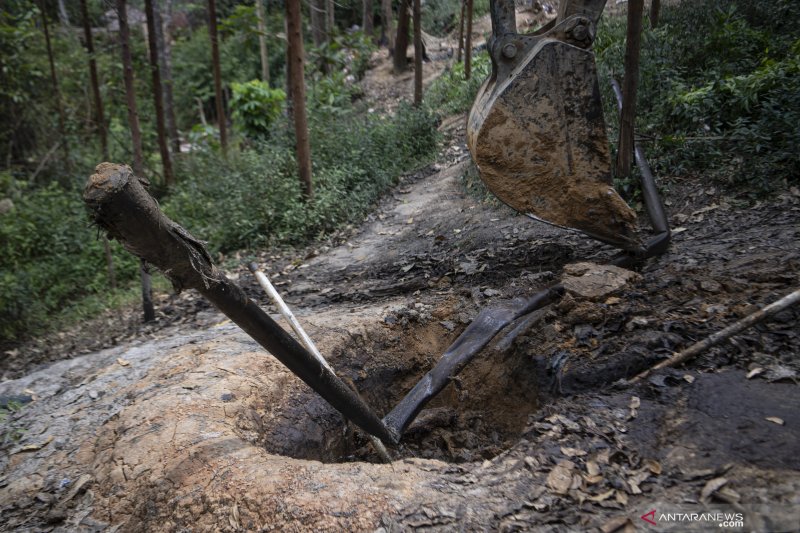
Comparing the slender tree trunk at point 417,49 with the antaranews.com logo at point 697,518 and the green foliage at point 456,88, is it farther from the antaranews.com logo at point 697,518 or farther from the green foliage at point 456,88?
the antaranews.com logo at point 697,518

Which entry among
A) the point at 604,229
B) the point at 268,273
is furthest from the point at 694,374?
the point at 268,273

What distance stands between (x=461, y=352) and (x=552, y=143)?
162 centimetres

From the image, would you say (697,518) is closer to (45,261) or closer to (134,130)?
(134,130)

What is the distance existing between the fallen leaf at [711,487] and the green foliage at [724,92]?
366 cm

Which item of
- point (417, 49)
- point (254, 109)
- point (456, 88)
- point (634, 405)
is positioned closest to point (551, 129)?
point (634, 405)

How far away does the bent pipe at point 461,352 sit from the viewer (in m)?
3.27

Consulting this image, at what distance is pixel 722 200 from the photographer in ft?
16.6

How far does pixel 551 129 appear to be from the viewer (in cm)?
384

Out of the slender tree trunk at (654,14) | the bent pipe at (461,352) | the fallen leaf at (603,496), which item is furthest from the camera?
the slender tree trunk at (654,14)

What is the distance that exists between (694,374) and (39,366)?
17.5 ft

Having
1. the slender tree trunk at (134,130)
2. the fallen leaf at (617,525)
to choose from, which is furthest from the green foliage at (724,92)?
the slender tree trunk at (134,130)

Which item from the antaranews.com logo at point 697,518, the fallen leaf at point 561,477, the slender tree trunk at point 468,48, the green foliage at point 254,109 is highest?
the slender tree trunk at point 468,48

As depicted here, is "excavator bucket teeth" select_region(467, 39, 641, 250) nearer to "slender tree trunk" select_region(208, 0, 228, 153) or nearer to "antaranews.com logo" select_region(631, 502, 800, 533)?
"antaranews.com logo" select_region(631, 502, 800, 533)

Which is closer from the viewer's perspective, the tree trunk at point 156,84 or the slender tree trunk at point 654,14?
the slender tree trunk at point 654,14
